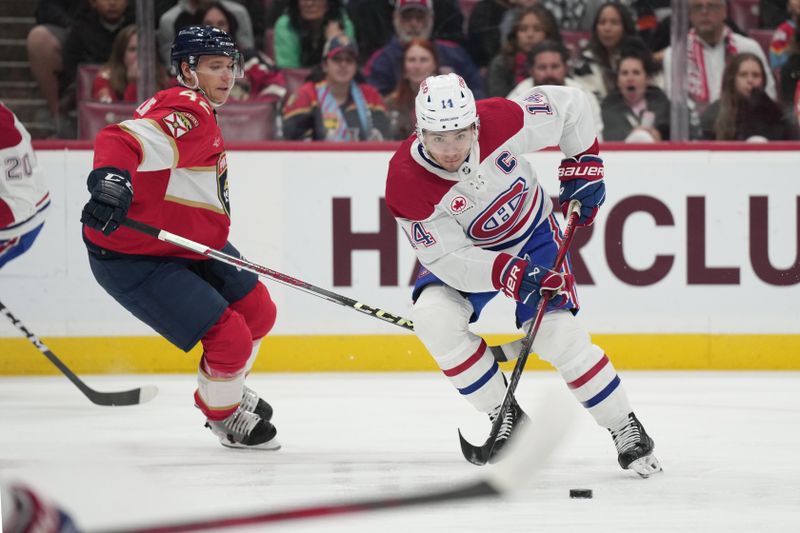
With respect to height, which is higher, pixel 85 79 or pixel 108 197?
pixel 85 79

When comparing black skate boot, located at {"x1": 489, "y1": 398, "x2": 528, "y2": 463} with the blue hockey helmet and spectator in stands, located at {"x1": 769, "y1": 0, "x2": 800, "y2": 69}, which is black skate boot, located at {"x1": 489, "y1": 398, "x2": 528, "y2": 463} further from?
spectator in stands, located at {"x1": 769, "y1": 0, "x2": 800, "y2": 69}

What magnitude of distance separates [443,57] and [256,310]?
1.91 metres

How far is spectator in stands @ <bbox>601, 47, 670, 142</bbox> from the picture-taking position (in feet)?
16.5

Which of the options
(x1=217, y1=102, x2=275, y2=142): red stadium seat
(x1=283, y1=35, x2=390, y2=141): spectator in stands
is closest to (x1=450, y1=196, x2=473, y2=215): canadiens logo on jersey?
(x1=283, y1=35, x2=390, y2=141): spectator in stands

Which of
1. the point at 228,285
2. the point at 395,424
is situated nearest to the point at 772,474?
the point at 395,424

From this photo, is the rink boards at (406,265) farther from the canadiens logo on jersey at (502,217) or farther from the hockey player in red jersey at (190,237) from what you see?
the canadiens logo on jersey at (502,217)

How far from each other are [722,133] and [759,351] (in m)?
0.85

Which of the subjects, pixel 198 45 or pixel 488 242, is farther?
pixel 198 45

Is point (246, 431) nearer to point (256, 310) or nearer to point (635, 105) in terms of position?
point (256, 310)

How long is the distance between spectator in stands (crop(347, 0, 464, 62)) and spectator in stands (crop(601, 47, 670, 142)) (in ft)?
2.13

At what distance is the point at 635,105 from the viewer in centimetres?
508

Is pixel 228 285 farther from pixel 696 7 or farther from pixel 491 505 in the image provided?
pixel 696 7

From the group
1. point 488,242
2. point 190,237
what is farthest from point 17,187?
point 488,242

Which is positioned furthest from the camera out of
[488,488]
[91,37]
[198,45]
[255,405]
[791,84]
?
[791,84]
